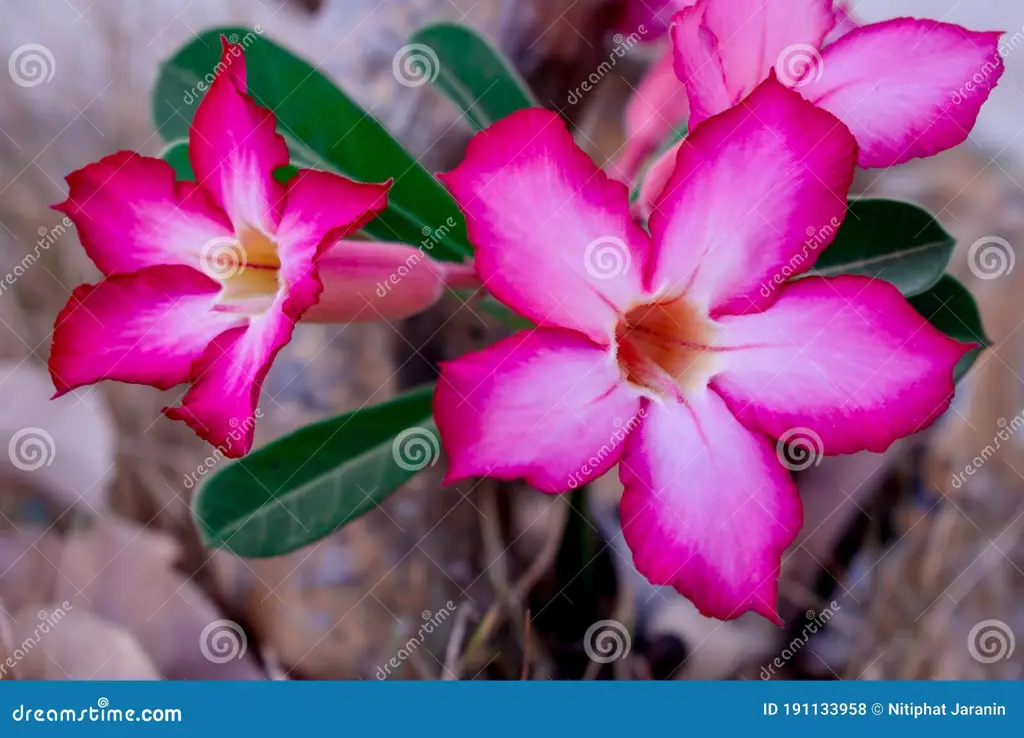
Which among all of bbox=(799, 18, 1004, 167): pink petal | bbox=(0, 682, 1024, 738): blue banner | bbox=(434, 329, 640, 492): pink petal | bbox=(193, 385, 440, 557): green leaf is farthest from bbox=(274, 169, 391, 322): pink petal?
bbox=(0, 682, 1024, 738): blue banner

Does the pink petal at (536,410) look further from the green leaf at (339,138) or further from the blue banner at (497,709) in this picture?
the blue banner at (497,709)

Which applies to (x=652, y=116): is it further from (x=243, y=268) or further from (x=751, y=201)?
(x=243, y=268)

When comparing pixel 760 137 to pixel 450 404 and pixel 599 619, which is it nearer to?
pixel 450 404

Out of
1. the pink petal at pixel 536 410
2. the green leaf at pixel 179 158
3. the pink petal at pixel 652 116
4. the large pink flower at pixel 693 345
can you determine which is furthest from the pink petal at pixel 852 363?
the green leaf at pixel 179 158

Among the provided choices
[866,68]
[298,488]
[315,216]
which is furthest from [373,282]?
[866,68]

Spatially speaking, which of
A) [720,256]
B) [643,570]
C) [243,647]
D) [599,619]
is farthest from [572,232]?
[243,647]

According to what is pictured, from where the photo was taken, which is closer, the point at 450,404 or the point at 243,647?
the point at 450,404

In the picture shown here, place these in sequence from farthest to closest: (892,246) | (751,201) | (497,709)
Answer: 1. (497,709)
2. (892,246)
3. (751,201)
